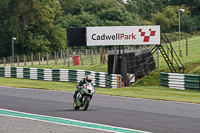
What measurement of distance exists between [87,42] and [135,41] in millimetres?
3416

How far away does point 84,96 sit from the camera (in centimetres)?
1427

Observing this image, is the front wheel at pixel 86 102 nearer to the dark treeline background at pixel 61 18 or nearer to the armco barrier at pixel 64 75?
the armco barrier at pixel 64 75

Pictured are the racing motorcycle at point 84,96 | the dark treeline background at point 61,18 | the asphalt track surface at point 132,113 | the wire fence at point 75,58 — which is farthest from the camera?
the dark treeline background at point 61,18

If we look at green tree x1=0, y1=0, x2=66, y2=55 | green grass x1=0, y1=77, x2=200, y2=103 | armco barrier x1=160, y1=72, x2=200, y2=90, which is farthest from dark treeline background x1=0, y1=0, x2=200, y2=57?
armco barrier x1=160, y1=72, x2=200, y2=90

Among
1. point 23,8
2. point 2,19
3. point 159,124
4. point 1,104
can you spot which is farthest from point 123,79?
point 2,19

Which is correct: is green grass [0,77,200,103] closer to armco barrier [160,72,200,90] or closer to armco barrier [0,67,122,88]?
armco barrier [160,72,200,90]

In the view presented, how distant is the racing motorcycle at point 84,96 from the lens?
13.9 m

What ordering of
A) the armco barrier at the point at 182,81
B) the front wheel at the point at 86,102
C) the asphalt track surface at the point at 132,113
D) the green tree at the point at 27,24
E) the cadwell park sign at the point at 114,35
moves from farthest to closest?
1. the green tree at the point at 27,24
2. the cadwell park sign at the point at 114,35
3. the armco barrier at the point at 182,81
4. the front wheel at the point at 86,102
5. the asphalt track surface at the point at 132,113

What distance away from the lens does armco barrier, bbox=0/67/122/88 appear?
28.1 metres

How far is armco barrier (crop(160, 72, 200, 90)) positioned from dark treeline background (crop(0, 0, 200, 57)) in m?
44.6

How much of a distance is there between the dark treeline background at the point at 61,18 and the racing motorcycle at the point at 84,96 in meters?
55.3

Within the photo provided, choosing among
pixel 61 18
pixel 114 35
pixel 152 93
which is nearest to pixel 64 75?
pixel 114 35

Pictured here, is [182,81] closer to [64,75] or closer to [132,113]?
[64,75]

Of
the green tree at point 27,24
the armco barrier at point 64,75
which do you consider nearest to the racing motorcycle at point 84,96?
the armco barrier at point 64,75
